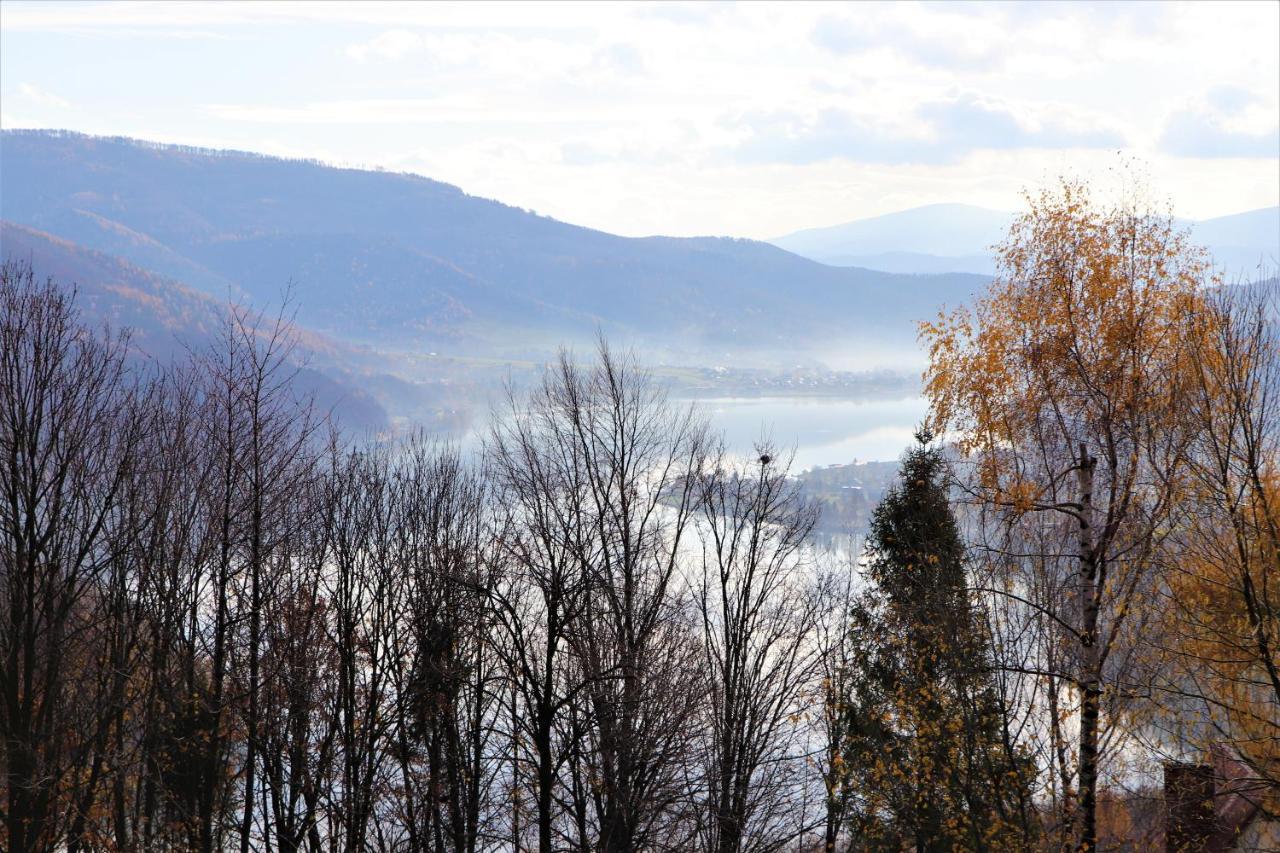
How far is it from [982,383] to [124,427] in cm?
1244

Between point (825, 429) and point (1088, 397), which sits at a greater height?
point (825, 429)

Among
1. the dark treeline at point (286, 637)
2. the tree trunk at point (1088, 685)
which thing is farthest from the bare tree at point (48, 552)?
the tree trunk at point (1088, 685)

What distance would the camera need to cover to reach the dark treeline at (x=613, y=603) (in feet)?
42.6

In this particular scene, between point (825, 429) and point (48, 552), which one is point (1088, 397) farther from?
point (825, 429)

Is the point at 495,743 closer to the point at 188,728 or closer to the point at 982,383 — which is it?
the point at 188,728

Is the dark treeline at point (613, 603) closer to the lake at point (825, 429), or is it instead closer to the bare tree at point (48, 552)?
the bare tree at point (48, 552)

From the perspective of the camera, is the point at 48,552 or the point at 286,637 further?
the point at 286,637

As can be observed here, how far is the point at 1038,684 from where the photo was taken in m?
14.1

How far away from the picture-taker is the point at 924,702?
17.8 metres

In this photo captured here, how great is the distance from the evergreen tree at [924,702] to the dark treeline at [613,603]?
9 cm

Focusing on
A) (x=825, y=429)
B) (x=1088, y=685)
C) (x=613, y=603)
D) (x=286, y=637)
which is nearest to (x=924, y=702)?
(x=1088, y=685)

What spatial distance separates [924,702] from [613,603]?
5.53m

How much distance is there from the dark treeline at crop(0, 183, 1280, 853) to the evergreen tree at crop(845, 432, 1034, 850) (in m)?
0.09

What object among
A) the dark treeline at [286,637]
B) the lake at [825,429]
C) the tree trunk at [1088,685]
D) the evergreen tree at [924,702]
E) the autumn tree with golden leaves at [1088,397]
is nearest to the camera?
the tree trunk at [1088,685]
